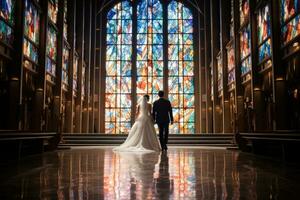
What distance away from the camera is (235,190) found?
121 inches

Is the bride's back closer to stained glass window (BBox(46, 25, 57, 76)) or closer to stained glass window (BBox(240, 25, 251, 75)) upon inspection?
stained glass window (BBox(240, 25, 251, 75))

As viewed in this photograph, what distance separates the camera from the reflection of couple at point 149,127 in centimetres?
1012

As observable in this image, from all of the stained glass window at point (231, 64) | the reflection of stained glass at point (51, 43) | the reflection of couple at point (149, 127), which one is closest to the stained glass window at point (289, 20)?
the reflection of couple at point (149, 127)

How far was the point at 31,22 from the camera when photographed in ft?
55.0

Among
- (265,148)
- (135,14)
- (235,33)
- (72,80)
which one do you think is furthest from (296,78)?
(135,14)

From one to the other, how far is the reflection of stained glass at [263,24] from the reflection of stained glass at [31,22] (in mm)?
11536

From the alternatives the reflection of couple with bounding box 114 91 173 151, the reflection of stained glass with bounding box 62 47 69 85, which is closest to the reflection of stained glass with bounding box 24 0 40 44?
the reflection of stained glass with bounding box 62 47 69 85

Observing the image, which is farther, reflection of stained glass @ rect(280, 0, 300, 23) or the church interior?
reflection of stained glass @ rect(280, 0, 300, 23)

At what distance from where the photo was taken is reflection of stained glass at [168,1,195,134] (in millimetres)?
28328

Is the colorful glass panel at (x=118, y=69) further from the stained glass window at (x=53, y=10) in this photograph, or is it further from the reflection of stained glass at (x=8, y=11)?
the reflection of stained glass at (x=8, y=11)

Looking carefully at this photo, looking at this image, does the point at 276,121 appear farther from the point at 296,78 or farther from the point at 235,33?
the point at 235,33

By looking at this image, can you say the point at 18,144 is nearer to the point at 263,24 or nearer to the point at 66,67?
the point at 263,24

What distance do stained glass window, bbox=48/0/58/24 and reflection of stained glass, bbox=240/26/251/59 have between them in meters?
11.7

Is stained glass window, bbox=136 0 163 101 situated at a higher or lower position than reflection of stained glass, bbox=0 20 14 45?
higher
